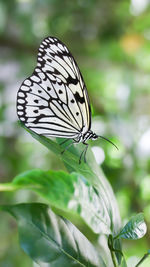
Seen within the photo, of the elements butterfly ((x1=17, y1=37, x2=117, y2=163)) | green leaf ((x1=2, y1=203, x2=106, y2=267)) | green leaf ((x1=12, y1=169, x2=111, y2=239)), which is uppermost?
butterfly ((x1=17, y1=37, x2=117, y2=163))

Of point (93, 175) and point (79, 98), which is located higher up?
point (79, 98)

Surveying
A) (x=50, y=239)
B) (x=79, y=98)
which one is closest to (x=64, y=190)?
(x=50, y=239)

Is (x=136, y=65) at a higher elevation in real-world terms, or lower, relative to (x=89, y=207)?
higher

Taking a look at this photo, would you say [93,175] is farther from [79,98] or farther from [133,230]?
[79,98]

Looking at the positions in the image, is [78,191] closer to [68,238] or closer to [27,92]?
[68,238]

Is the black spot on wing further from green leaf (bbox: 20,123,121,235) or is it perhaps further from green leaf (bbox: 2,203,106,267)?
green leaf (bbox: 2,203,106,267)

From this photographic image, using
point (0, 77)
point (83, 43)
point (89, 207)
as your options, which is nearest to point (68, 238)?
point (89, 207)

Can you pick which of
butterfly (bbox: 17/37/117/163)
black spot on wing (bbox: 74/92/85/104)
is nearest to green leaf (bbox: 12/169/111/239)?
butterfly (bbox: 17/37/117/163)
